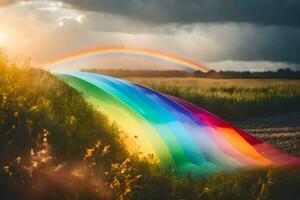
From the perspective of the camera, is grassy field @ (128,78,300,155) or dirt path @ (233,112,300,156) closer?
dirt path @ (233,112,300,156)

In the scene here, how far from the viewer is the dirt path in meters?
15.2

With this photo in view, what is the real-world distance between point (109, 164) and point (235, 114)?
15904mm

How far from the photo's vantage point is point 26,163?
26.0 feet

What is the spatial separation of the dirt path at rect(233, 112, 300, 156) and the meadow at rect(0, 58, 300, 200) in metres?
4.53

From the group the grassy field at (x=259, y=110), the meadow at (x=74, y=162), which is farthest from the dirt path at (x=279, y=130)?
the meadow at (x=74, y=162)

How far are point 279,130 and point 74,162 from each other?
37.9ft

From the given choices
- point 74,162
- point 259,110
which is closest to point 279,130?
point 259,110

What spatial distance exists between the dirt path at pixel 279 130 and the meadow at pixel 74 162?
14.9 ft

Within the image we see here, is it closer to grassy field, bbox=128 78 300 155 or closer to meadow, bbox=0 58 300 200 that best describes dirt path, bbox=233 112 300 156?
grassy field, bbox=128 78 300 155

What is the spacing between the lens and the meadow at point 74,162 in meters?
7.77

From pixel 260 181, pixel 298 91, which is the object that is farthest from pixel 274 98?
pixel 260 181


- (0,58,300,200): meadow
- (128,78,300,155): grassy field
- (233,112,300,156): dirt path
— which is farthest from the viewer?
(128,78,300,155): grassy field

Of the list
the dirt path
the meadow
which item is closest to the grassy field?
the dirt path

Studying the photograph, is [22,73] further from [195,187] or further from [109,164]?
[195,187]
